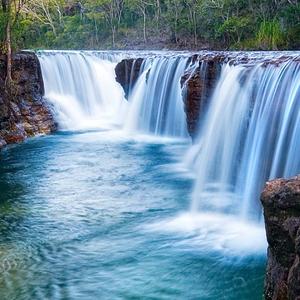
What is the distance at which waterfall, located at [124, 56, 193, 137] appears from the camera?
1941cm

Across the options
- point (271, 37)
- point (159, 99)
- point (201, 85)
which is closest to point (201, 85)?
point (201, 85)

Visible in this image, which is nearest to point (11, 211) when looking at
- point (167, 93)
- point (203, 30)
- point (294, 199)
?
point (294, 199)

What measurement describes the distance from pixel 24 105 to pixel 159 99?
578cm

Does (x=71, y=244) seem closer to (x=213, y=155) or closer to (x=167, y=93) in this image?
(x=213, y=155)

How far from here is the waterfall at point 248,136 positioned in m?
9.91

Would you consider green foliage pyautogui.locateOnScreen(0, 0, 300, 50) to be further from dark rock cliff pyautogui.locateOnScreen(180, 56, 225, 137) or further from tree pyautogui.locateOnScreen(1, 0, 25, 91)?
dark rock cliff pyautogui.locateOnScreen(180, 56, 225, 137)

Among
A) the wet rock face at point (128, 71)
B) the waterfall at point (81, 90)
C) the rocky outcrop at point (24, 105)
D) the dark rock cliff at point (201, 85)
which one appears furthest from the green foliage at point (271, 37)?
the dark rock cliff at point (201, 85)

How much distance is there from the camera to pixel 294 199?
5.04 metres

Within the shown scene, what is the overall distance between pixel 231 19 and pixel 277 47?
912 cm

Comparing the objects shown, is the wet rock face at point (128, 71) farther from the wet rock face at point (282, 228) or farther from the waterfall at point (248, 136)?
the wet rock face at point (282, 228)

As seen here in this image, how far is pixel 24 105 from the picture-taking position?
20.7m

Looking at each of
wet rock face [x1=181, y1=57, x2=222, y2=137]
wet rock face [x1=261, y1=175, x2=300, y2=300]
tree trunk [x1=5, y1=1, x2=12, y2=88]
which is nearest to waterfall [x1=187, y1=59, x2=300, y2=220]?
wet rock face [x1=181, y1=57, x2=222, y2=137]

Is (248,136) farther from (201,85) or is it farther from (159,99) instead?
(159,99)

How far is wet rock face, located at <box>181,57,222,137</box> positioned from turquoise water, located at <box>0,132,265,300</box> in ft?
6.59
